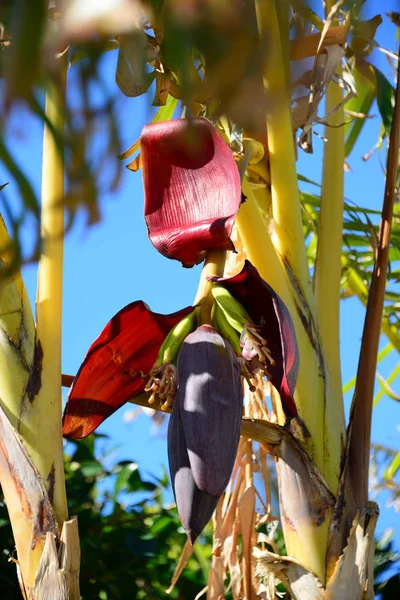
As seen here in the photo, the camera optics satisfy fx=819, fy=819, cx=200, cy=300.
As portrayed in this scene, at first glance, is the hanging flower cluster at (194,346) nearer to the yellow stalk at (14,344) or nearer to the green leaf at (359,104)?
the yellow stalk at (14,344)

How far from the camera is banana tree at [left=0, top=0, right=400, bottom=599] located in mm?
833

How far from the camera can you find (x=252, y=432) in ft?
3.61

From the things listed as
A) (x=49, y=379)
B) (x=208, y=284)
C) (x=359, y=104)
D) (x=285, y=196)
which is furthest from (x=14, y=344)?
(x=359, y=104)

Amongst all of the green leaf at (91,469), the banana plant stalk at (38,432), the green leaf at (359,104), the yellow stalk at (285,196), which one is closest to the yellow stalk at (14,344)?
the banana plant stalk at (38,432)

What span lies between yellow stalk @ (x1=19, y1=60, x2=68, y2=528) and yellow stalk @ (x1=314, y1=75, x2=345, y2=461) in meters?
0.40

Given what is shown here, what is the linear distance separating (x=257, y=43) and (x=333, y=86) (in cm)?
134

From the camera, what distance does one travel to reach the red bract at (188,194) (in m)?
0.96

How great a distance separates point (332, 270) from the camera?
4.47 ft

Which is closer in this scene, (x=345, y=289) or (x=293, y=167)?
(x=293, y=167)

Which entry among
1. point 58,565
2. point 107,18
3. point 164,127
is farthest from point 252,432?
point 107,18

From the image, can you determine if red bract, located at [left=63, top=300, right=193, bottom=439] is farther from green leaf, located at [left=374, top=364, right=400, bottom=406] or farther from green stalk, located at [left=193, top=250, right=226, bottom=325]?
green leaf, located at [left=374, top=364, right=400, bottom=406]

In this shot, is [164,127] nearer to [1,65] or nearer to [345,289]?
[1,65]

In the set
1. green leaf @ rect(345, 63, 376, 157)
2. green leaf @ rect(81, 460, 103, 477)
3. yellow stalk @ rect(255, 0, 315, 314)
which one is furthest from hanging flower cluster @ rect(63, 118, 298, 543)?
green leaf @ rect(345, 63, 376, 157)

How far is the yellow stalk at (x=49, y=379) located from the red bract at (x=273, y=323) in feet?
0.71
